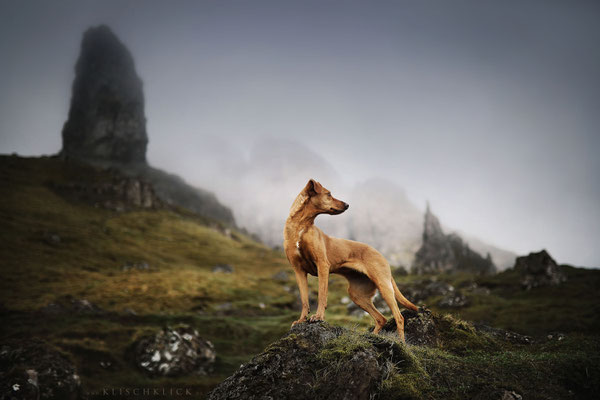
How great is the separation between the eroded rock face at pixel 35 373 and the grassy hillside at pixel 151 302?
143cm

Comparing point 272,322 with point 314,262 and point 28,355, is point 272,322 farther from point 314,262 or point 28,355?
point 314,262

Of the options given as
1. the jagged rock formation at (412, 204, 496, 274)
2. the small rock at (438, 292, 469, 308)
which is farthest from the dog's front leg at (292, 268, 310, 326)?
the jagged rock formation at (412, 204, 496, 274)

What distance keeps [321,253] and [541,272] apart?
5038 cm

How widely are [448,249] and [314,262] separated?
154m

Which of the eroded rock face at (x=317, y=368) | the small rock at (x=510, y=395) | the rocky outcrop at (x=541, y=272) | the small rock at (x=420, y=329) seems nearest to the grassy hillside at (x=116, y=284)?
the small rock at (x=420, y=329)

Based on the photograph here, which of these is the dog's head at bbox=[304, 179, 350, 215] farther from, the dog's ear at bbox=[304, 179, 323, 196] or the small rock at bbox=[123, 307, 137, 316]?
the small rock at bbox=[123, 307, 137, 316]

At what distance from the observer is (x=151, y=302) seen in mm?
45688

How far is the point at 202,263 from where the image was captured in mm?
105750

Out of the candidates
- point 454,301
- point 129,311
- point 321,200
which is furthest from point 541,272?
point 129,311

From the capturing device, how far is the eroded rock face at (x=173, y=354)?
22234 mm

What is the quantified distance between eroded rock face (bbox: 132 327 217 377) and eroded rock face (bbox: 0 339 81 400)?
18.4ft

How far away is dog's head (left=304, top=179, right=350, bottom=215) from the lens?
782cm

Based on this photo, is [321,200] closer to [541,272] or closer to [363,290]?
[363,290]

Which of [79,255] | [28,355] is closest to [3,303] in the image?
[28,355]
